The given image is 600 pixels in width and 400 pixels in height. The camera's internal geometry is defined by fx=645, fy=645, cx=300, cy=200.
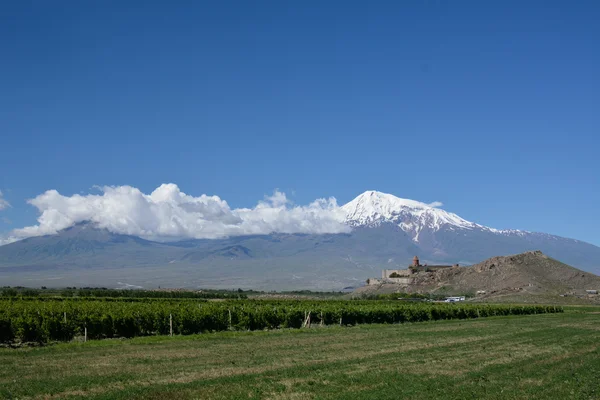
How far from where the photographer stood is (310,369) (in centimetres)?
2469

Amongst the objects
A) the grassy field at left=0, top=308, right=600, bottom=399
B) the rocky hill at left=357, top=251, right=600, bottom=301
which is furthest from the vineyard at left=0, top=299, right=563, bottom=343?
the rocky hill at left=357, top=251, right=600, bottom=301

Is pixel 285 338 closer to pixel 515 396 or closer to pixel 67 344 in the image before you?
pixel 67 344

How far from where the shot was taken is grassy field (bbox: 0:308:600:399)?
66.2ft

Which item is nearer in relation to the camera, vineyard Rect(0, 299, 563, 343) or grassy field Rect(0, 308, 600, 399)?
grassy field Rect(0, 308, 600, 399)

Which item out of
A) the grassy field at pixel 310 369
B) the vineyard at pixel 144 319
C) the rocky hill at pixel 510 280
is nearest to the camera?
the grassy field at pixel 310 369

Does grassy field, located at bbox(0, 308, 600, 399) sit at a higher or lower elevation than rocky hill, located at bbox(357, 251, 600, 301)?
lower

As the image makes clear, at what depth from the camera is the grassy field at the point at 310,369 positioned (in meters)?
20.2

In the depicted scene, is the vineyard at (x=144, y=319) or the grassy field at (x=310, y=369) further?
the vineyard at (x=144, y=319)

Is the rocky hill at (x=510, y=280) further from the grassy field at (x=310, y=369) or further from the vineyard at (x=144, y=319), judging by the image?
the grassy field at (x=310, y=369)

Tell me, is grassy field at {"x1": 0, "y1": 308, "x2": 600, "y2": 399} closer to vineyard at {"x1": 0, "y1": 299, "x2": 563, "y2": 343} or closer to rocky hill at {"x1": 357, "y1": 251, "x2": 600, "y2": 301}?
vineyard at {"x1": 0, "y1": 299, "x2": 563, "y2": 343}

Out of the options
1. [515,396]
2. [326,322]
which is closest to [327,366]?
[515,396]

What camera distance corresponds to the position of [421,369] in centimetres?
2480

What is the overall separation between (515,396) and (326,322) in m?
37.8

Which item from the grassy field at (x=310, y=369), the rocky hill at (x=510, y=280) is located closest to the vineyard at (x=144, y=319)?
the grassy field at (x=310, y=369)
